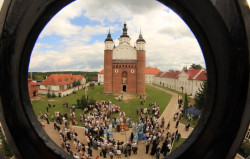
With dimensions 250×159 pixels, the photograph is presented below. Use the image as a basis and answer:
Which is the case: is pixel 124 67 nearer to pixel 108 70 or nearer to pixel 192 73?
pixel 108 70

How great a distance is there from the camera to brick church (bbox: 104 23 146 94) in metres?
38.4

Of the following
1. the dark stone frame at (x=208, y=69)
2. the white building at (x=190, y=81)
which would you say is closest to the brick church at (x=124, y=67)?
the white building at (x=190, y=81)

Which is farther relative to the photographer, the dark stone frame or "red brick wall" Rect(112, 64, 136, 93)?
"red brick wall" Rect(112, 64, 136, 93)

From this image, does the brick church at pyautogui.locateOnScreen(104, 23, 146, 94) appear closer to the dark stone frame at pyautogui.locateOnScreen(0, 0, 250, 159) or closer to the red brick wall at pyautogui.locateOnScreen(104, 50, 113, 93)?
the red brick wall at pyautogui.locateOnScreen(104, 50, 113, 93)

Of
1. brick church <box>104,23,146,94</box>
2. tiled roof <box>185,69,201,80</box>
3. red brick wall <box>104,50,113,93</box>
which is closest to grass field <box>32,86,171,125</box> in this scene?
red brick wall <box>104,50,113,93</box>

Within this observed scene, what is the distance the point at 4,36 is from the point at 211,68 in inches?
53.8

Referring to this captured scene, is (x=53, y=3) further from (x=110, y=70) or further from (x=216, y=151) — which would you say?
(x=110, y=70)

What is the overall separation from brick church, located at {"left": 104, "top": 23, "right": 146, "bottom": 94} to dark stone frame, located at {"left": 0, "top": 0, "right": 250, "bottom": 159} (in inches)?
1467

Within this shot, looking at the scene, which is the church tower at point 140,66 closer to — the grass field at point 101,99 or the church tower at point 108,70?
the grass field at point 101,99

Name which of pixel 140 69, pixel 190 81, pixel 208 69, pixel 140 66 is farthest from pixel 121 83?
pixel 208 69

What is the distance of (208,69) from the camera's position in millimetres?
1067

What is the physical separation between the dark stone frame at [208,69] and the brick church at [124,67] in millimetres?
37255

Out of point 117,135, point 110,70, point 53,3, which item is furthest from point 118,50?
point 53,3

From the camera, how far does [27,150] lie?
1.15 metres
